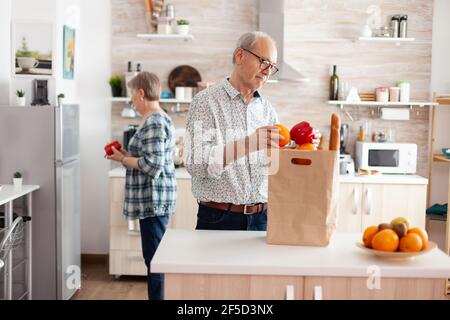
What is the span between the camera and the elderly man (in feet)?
8.10

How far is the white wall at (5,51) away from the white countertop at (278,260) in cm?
251

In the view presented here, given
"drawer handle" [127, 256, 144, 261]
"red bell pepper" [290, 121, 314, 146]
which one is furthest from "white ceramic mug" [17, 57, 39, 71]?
"red bell pepper" [290, 121, 314, 146]

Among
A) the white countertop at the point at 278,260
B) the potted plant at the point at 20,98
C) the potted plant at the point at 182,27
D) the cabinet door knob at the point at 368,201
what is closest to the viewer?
the white countertop at the point at 278,260

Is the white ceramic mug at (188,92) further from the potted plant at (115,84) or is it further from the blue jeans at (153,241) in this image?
the blue jeans at (153,241)

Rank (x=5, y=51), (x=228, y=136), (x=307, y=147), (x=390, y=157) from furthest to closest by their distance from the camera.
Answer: (x=390, y=157), (x=5, y=51), (x=228, y=136), (x=307, y=147)

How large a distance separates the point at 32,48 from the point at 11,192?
1.13 metres

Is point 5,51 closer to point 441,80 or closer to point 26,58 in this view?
point 26,58

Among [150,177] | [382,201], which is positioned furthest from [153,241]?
[382,201]

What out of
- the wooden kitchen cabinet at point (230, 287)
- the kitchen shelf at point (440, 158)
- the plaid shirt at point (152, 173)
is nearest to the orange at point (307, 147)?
the wooden kitchen cabinet at point (230, 287)

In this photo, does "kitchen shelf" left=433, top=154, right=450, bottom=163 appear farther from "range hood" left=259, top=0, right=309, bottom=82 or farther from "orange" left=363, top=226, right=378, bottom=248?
"orange" left=363, top=226, right=378, bottom=248

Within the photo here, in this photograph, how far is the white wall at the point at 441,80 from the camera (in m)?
4.95

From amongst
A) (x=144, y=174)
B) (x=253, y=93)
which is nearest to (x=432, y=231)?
(x=144, y=174)

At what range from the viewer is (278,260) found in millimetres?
1953

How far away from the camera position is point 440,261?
1999 mm
